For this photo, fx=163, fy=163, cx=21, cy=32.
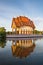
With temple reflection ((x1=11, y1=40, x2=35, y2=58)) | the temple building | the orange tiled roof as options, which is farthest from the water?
the orange tiled roof

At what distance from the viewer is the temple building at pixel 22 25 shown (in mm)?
45156

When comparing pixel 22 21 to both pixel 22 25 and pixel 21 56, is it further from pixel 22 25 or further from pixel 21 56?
pixel 21 56

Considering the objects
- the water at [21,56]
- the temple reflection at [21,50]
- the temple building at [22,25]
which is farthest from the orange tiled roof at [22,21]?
the water at [21,56]

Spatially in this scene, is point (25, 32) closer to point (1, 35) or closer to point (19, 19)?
point (19, 19)

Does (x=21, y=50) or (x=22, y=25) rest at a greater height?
(x=22, y=25)

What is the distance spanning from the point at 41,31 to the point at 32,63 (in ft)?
158

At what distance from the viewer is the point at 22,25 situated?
149 feet

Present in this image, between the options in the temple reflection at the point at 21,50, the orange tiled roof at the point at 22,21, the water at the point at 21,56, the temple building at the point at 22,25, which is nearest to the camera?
the water at the point at 21,56

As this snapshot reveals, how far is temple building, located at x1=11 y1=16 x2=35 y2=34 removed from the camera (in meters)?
45.2

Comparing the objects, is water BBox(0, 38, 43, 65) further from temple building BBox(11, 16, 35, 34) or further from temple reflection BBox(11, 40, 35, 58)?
temple building BBox(11, 16, 35, 34)

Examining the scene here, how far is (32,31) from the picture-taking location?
48.8 meters

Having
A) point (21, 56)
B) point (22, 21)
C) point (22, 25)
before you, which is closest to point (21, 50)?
point (21, 56)

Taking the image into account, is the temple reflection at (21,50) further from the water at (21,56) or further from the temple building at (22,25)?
the temple building at (22,25)

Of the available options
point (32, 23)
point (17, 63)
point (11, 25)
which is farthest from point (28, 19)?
point (17, 63)
